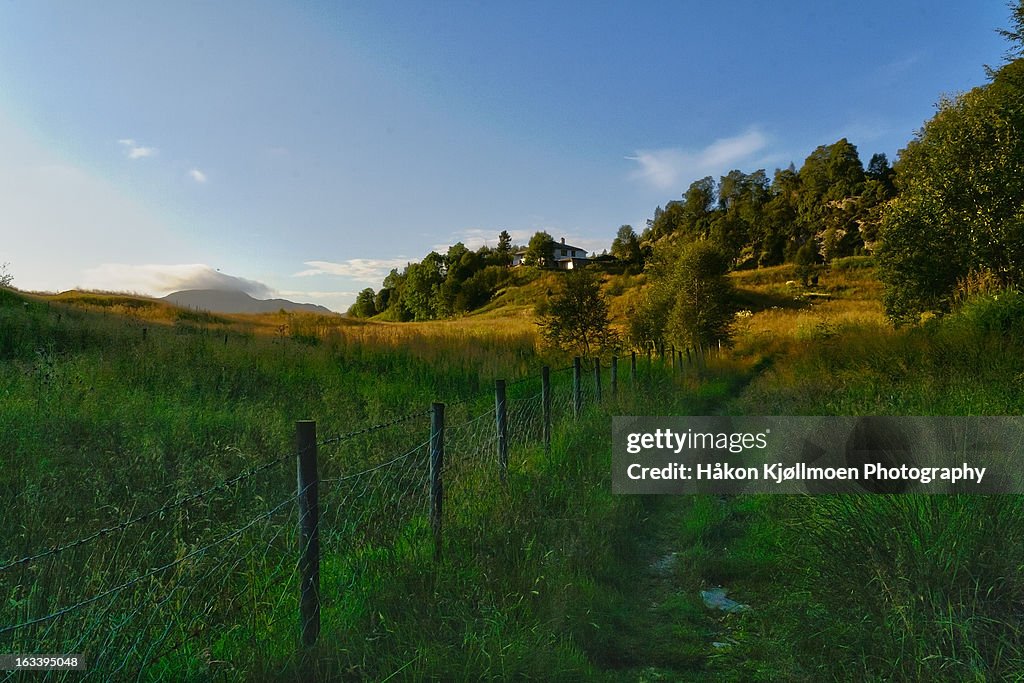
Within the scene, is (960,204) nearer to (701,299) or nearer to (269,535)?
(701,299)

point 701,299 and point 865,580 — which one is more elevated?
point 701,299

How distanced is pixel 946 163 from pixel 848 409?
1518 centimetres

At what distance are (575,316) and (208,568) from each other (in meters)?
17.2

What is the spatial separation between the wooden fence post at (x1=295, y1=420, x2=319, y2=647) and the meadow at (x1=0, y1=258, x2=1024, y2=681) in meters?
0.12

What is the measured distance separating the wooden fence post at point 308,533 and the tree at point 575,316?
17497mm

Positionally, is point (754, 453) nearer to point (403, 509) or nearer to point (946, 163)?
point (403, 509)

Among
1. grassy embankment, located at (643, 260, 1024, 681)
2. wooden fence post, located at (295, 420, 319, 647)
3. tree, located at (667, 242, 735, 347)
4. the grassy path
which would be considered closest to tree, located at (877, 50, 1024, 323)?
tree, located at (667, 242, 735, 347)

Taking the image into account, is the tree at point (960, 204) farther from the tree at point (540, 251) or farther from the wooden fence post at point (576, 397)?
the tree at point (540, 251)

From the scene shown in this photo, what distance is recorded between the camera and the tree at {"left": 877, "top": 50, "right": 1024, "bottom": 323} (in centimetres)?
1608

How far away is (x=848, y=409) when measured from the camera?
7.83 meters

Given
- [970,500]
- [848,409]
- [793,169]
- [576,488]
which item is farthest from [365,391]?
[793,169]

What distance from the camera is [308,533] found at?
10.1 ft

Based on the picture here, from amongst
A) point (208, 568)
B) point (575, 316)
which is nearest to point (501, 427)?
point (208, 568)

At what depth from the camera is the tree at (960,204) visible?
16078 millimetres
